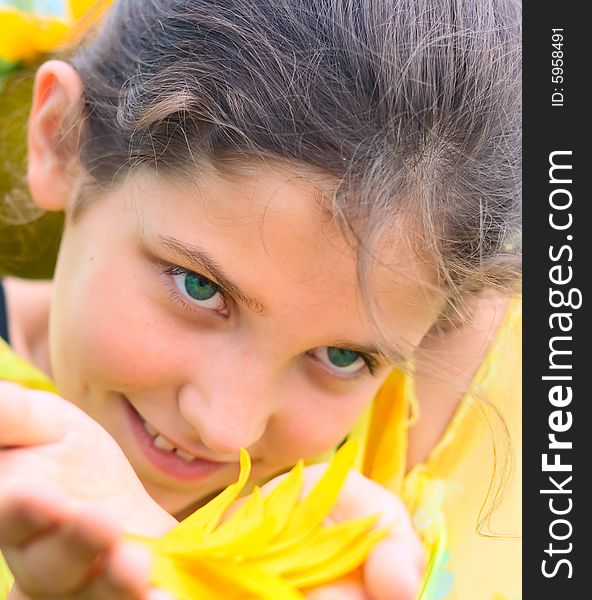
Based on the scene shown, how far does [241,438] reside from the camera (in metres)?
0.75

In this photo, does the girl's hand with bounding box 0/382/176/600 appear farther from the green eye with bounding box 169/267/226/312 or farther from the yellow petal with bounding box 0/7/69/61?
the yellow petal with bounding box 0/7/69/61

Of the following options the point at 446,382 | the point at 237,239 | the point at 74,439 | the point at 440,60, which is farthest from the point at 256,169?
the point at 446,382

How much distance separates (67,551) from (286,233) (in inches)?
12.7

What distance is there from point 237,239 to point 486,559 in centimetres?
44

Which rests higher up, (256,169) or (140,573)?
(256,169)

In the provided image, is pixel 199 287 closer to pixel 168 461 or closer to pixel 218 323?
pixel 218 323

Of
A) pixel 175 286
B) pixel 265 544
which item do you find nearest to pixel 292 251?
pixel 175 286

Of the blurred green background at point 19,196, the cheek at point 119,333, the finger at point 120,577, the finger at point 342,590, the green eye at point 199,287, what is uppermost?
the blurred green background at point 19,196

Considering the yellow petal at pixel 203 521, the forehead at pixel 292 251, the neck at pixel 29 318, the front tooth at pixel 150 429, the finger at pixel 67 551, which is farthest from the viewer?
the neck at pixel 29 318

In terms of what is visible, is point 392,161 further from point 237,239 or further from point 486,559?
point 486,559

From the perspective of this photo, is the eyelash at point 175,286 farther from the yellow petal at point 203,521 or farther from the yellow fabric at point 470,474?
the yellow fabric at point 470,474

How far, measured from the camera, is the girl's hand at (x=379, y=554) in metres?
0.66

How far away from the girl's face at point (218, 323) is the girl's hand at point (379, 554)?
8cm

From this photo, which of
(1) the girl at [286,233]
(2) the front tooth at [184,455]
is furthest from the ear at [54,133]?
(2) the front tooth at [184,455]
